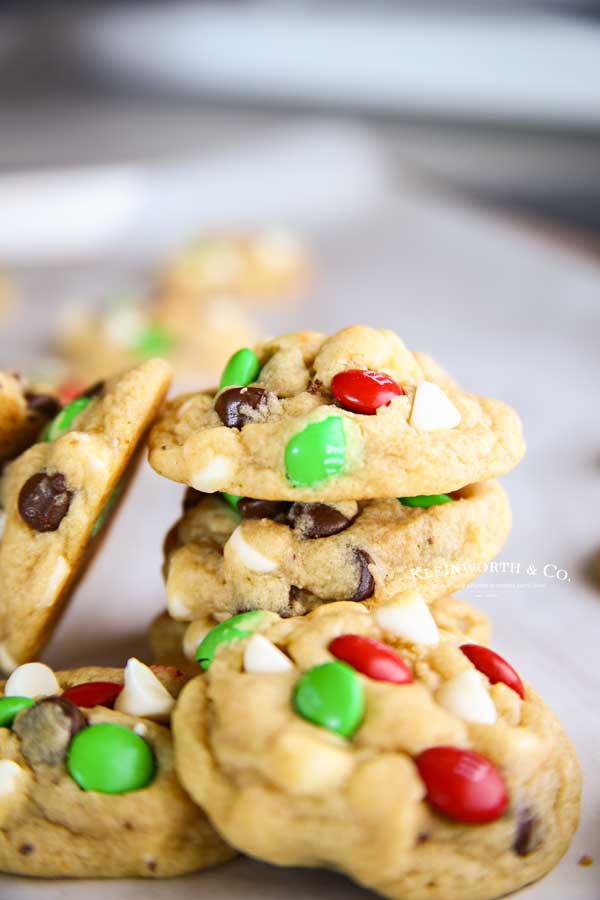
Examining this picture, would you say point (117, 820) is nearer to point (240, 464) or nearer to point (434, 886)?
point (434, 886)

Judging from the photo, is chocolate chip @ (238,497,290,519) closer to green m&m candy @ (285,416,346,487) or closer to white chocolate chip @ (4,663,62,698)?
green m&m candy @ (285,416,346,487)

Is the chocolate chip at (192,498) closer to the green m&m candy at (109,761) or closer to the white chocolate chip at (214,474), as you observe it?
the white chocolate chip at (214,474)

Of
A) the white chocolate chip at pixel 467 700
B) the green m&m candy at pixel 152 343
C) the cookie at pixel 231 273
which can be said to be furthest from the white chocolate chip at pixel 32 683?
the cookie at pixel 231 273

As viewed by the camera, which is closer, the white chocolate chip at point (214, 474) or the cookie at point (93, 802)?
the cookie at point (93, 802)

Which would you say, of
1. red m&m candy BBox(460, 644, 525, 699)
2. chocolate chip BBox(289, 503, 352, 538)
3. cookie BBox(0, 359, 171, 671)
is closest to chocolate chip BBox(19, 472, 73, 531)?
cookie BBox(0, 359, 171, 671)

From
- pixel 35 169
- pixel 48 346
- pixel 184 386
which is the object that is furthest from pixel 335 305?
pixel 35 169

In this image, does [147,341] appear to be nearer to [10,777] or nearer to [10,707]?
[10,707]
